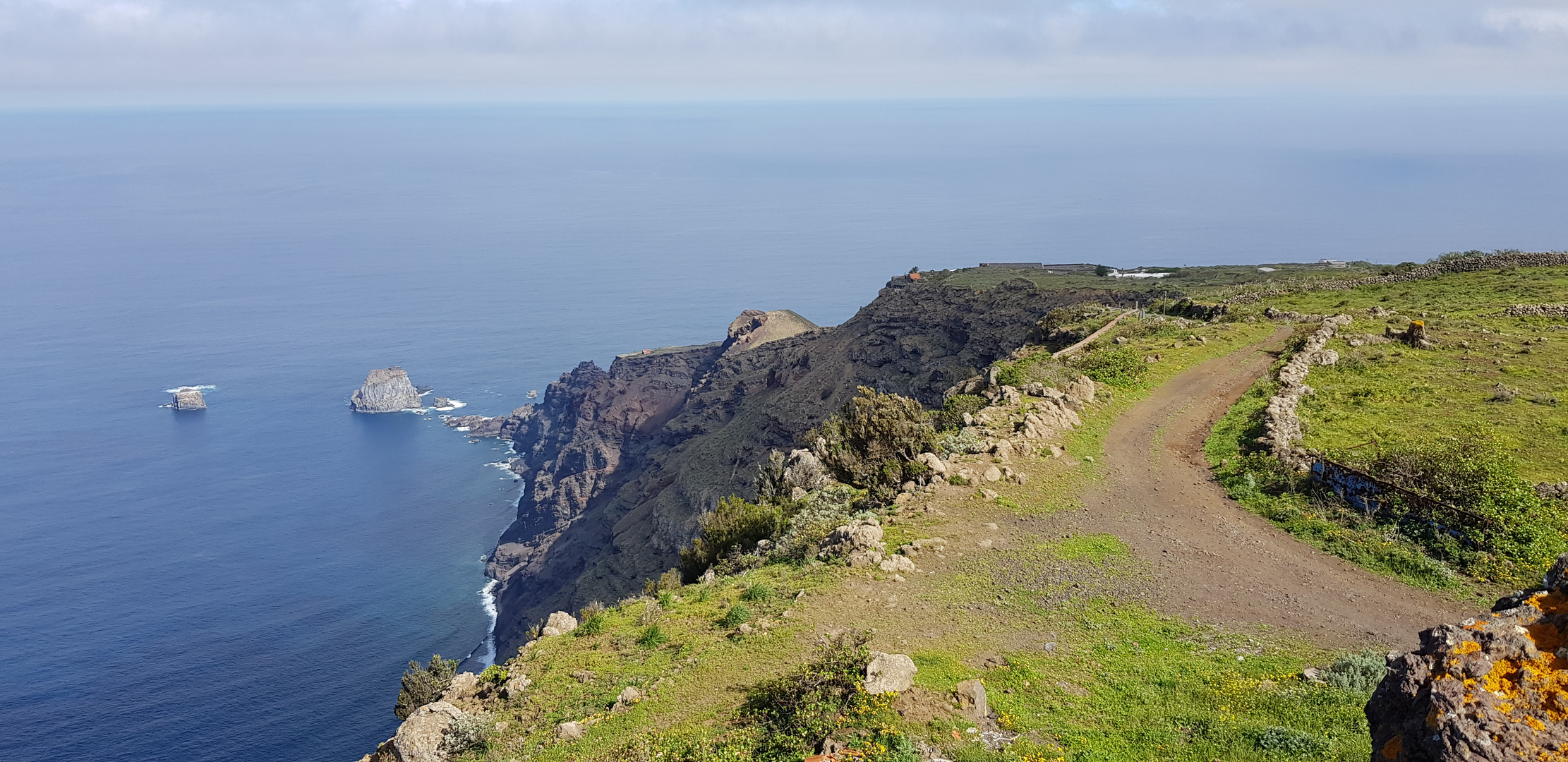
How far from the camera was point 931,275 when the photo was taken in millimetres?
98750

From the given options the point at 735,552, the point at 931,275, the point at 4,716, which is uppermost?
the point at 931,275

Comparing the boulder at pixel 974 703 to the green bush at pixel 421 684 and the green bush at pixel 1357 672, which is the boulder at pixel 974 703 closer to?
the green bush at pixel 1357 672

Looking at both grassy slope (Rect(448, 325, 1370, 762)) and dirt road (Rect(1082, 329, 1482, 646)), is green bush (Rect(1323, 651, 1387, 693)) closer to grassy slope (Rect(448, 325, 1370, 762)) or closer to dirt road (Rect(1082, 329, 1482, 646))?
grassy slope (Rect(448, 325, 1370, 762))

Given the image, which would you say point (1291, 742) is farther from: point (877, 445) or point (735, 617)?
point (877, 445)

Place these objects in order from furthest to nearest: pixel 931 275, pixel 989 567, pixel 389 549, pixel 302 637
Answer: pixel 389 549 < pixel 931 275 < pixel 302 637 < pixel 989 567

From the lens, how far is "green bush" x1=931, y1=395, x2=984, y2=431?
28.6 m

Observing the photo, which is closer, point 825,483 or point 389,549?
point 825,483

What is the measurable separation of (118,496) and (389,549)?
44406 mm

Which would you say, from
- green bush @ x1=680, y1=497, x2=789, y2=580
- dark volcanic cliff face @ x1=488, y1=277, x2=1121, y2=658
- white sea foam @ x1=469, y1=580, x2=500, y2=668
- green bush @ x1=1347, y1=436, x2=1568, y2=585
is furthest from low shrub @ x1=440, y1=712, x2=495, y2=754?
white sea foam @ x1=469, y1=580, x2=500, y2=668

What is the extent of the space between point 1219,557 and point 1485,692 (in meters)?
11.5

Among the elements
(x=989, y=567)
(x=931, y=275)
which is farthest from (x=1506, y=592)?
(x=931, y=275)

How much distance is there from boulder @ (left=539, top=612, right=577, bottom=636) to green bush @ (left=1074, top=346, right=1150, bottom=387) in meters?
21.0

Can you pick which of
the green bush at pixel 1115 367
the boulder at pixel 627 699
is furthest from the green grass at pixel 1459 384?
the boulder at pixel 627 699

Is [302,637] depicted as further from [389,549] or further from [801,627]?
[801,627]
